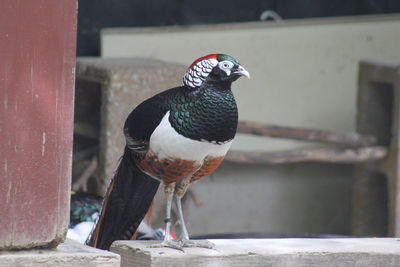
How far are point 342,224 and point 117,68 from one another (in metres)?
1.98

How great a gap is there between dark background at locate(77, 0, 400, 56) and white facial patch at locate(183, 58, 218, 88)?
212 centimetres

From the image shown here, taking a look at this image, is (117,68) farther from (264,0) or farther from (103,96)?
(264,0)

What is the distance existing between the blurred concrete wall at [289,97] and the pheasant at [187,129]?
2.19 meters

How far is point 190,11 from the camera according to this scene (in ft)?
16.0

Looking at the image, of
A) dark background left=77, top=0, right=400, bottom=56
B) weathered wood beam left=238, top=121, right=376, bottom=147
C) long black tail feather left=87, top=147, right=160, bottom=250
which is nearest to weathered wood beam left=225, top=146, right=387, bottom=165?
weathered wood beam left=238, top=121, right=376, bottom=147

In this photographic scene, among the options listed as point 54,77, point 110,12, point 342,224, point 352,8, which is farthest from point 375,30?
A: point 54,77

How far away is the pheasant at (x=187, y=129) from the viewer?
8.39 feet

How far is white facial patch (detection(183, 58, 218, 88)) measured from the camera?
2.58 m

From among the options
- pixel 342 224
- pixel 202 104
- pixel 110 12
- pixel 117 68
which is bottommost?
pixel 342 224

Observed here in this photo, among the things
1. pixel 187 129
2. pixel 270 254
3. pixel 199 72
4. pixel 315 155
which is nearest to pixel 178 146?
pixel 187 129

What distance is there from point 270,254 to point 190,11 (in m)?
2.40

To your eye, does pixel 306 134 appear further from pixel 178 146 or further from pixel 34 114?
pixel 34 114

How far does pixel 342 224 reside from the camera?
5.51m

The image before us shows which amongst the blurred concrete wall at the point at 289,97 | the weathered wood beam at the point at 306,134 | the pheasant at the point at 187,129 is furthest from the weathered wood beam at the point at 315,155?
the pheasant at the point at 187,129
